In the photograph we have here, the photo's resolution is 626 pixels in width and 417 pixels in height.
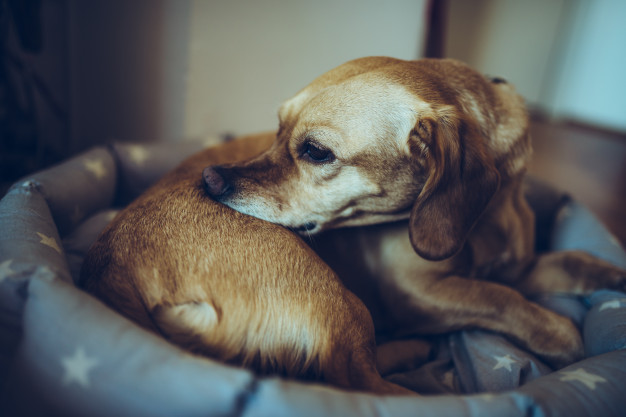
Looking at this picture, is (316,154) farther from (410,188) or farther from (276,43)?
(276,43)

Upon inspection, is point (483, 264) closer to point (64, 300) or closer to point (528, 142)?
point (528, 142)

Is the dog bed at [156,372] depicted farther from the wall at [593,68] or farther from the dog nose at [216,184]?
the wall at [593,68]

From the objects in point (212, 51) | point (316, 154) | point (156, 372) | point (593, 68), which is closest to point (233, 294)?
point (156, 372)

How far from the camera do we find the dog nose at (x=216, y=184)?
1.27m

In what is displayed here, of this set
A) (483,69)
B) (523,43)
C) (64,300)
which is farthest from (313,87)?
(523,43)

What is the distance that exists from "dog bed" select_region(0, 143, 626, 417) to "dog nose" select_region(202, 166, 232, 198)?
406 mm

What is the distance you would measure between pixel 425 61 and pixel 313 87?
0.37 metres

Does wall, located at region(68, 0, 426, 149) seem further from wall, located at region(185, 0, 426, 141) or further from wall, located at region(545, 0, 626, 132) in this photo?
wall, located at region(545, 0, 626, 132)

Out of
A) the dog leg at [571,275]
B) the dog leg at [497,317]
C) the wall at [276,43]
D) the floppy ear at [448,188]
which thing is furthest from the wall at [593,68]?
the floppy ear at [448,188]

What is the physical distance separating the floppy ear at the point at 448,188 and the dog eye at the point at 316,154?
0.81 ft

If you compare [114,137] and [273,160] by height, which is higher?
[273,160]

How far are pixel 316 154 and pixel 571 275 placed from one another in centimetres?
111

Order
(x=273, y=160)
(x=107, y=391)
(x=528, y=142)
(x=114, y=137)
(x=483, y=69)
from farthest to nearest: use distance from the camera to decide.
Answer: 1. (x=483, y=69)
2. (x=114, y=137)
3. (x=528, y=142)
4. (x=273, y=160)
5. (x=107, y=391)

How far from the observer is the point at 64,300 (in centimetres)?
94
